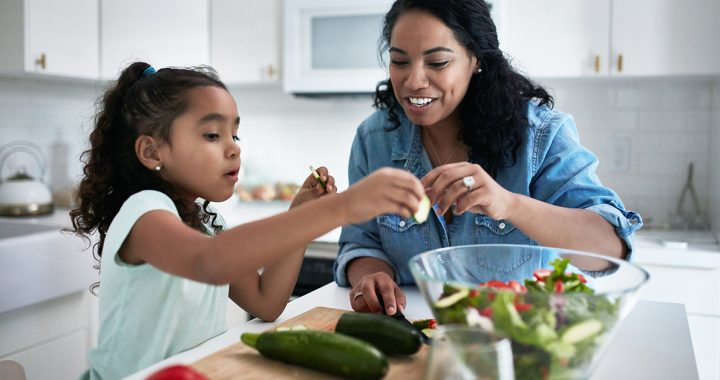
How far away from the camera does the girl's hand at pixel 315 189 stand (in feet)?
4.37

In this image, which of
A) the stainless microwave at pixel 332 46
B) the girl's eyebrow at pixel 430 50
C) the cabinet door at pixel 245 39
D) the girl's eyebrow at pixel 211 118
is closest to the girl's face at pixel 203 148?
the girl's eyebrow at pixel 211 118

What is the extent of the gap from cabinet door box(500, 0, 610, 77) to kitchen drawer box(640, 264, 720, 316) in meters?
0.87

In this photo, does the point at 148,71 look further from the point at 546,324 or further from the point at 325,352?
the point at 546,324

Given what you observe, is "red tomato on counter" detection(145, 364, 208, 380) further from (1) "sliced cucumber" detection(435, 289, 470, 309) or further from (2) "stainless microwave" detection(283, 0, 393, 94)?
(2) "stainless microwave" detection(283, 0, 393, 94)

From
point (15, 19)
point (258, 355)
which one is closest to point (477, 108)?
point (258, 355)

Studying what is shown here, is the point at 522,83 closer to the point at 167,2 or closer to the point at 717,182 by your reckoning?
the point at 717,182

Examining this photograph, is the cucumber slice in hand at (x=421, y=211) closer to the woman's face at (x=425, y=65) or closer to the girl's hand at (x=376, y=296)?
the girl's hand at (x=376, y=296)

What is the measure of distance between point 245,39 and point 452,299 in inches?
107

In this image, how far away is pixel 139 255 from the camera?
1053mm

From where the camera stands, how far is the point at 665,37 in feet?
8.45

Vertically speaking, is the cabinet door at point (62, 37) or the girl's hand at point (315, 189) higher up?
the cabinet door at point (62, 37)

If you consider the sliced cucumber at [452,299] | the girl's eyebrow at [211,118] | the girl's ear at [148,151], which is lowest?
the sliced cucumber at [452,299]

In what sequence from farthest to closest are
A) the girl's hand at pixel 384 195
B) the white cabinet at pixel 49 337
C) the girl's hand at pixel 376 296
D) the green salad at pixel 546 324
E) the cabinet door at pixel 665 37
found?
the cabinet door at pixel 665 37, the white cabinet at pixel 49 337, the girl's hand at pixel 376 296, the girl's hand at pixel 384 195, the green salad at pixel 546 324

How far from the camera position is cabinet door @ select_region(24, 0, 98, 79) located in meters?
2.56
